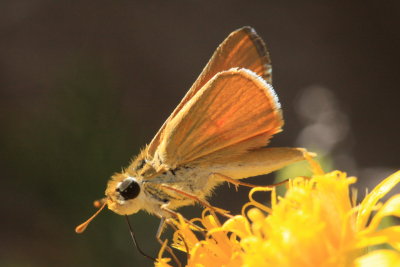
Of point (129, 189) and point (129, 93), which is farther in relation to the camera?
point (129, 93)

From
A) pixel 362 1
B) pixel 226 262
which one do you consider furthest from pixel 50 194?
pixel 362 1

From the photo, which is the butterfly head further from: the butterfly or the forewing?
the forewing

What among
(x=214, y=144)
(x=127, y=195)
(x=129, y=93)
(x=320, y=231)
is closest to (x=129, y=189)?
(x=127, y=195)

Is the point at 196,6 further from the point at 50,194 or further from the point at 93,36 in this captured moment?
the point at 50,194

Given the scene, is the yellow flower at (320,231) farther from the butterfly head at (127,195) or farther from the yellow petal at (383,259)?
the butterfly head at (127,195)

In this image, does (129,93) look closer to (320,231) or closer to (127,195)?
(127,195)
